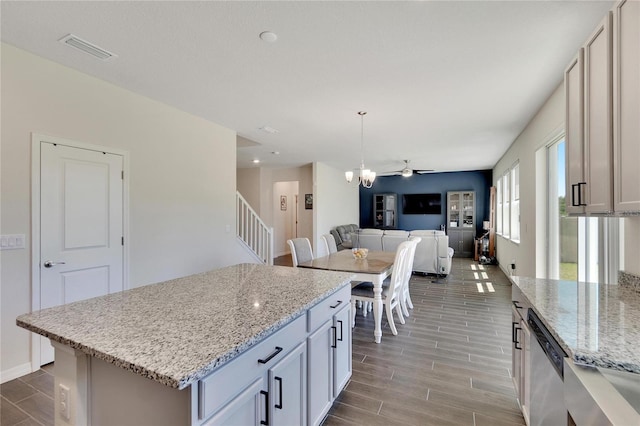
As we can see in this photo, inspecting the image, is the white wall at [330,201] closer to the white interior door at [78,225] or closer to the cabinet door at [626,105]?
the white interior door at [78,225]

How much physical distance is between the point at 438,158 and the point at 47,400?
758 centimetres

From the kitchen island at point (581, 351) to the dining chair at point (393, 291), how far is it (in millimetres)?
1410

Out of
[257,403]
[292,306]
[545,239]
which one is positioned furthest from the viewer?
[545,239]

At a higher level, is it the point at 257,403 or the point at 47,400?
the point at 257,403

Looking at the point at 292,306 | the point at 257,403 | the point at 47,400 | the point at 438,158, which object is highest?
the point at 438,158

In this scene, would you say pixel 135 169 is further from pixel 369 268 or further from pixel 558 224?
pixel 558 224

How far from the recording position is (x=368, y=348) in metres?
3.03

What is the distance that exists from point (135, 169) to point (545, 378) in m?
3.99

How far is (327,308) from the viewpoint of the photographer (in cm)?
187

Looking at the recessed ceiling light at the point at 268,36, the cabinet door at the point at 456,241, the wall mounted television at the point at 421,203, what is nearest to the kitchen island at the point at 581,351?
the recessed ceiling light at the point at 268,36

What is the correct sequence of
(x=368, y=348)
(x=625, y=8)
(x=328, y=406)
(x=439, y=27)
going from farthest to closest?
(x=368, y=348), (x=439, y=27), (x=328, y=406), (x=625, y=8)

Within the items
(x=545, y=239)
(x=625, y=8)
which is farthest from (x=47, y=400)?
(x=545, y=239)

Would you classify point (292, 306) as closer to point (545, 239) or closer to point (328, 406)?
point (328, 406)

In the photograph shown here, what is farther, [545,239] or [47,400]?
[545,239]
